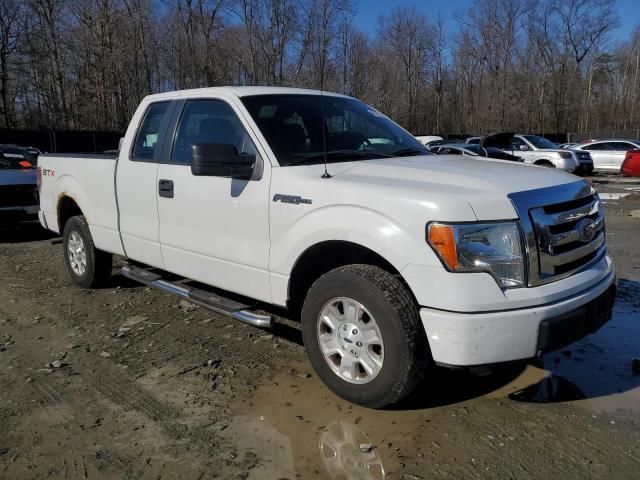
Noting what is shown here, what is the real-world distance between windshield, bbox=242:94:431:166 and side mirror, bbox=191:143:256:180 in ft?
0.74

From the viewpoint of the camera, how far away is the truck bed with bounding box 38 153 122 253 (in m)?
5.27

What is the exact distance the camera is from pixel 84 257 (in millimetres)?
5953

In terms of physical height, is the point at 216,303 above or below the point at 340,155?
below

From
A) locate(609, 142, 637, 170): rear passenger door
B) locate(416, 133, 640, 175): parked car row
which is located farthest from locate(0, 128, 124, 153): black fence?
locate(609, 142, 637, 170): rear passenger door

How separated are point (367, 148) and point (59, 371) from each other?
9.06 feet

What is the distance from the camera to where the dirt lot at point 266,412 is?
286cm

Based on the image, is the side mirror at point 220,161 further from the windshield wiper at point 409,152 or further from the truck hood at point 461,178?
the windshield wiper at point 409,152

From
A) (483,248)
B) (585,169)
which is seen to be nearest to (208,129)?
(483,248)

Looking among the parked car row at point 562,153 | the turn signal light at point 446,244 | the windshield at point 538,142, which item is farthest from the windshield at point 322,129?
the windshield at point 538,142

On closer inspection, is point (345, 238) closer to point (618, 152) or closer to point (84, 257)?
point (84, 257)

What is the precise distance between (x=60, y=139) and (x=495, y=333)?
104 feet

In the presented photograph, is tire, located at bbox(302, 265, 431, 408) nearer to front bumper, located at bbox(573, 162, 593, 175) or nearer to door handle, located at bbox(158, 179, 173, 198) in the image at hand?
door handle, located at bbox(158, 179, 173, 198)

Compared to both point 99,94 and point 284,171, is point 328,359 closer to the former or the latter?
point 284,171

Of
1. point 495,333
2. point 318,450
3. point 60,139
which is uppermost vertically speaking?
point 60,139
